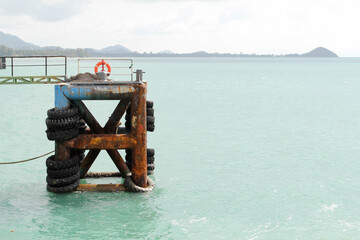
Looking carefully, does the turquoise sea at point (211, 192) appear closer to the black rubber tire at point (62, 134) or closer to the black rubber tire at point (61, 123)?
the black rubber tire at point (62, 134)

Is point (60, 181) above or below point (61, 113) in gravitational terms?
below

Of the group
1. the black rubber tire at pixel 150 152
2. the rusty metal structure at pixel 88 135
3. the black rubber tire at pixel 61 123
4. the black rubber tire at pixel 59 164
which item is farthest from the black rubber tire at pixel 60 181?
the black rubber tire at pixel 150 152

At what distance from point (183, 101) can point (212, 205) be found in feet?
133

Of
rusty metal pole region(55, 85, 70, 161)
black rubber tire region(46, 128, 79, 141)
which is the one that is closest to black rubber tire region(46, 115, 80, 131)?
black rubber tire region(46, 128, 79, 141)

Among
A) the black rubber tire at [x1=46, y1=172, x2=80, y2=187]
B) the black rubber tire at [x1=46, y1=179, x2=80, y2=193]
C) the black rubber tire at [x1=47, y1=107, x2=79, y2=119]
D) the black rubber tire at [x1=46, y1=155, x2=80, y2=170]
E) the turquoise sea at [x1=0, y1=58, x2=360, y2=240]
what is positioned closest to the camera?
the turquoise sea at [x1=0, y1=58, x2=360, y2=240]

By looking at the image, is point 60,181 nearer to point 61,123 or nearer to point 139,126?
point 61,123

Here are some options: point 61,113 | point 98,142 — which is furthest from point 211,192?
point 61,113

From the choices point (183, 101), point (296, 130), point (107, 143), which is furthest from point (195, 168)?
point (183, 101)

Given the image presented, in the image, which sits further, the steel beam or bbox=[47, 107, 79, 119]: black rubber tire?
the steel beam

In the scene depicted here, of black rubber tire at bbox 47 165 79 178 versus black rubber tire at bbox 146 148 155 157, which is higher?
black rubber tire at bbox 146 148 155 157

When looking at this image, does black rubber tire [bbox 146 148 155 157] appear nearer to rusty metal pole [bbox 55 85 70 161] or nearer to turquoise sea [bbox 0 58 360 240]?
turquoise sea [bbox 0 58 360 240]

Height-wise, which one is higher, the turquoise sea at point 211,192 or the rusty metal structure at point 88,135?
the rusty metal structure at point 88,135

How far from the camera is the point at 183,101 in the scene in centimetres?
5622

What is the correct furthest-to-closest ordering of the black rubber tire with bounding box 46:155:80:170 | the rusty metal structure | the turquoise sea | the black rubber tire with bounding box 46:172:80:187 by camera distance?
the black rubber tire with bounding box 46:172:80:187 → the black rubber tire with bounding box 46:155:80:170 → the rusty metal structure → the turquoise sea
